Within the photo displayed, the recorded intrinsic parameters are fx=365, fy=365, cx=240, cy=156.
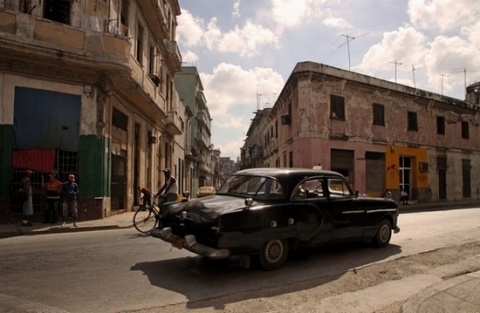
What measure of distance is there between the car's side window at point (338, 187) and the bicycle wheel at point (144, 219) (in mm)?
5718

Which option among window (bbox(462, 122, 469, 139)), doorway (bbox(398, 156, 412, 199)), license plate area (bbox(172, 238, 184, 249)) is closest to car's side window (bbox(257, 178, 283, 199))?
license plate area (bbox(172, 238, 184, 249))

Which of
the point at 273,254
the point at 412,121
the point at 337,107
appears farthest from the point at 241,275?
the point at 412,121

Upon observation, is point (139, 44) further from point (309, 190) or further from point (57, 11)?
point (309, 190)

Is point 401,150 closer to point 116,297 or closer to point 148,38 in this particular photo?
point 148,38

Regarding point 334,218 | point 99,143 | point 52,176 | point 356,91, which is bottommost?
point 334,218

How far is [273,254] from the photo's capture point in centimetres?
563

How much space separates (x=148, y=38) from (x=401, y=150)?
674 inches

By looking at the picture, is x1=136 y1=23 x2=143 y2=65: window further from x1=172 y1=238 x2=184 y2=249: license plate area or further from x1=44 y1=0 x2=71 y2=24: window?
x1=172 y1=238 x2=184 y2=249: license plate area

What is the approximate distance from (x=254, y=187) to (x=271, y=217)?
797mm

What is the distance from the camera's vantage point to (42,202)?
11.9 meters

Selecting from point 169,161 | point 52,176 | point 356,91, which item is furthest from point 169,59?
point 52,176

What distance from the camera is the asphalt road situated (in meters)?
4.25

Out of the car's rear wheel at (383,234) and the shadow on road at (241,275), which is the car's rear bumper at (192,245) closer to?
the shadow on road at (241,275)

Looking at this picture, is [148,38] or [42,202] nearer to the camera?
[42,202]
